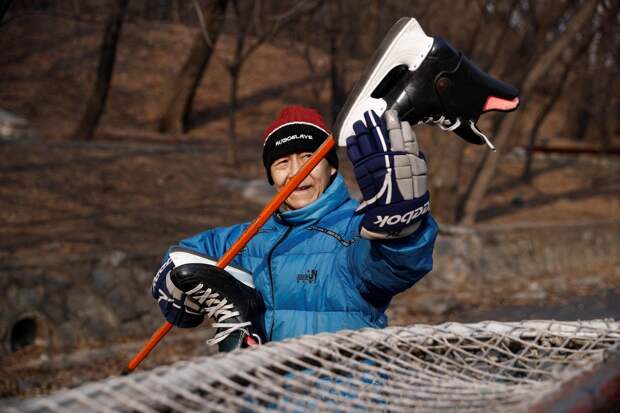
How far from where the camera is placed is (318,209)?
9.07 feet

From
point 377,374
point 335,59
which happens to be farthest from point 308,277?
point 335,59

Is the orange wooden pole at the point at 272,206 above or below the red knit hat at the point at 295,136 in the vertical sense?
below

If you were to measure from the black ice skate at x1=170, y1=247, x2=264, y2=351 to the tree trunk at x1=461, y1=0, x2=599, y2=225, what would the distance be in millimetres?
8950

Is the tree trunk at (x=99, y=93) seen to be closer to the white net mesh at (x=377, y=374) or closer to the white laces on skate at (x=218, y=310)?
the white laces on skate at (x=218, y=310)

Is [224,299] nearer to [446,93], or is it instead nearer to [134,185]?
[446,93]

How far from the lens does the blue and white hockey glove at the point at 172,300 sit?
2.83 meters

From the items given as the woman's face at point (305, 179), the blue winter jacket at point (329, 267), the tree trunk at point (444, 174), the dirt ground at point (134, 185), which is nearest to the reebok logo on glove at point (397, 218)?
the blue winter jacket at point (329, 267)

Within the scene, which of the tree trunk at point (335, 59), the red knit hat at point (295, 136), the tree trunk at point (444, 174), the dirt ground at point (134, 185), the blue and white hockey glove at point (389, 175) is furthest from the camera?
the tree trunk at point (335, 59)

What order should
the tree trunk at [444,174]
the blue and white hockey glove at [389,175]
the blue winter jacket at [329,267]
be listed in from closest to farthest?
the blue and white hockey glove at [389,175] → the blue winter jacket at [329,267] → the tree trunk at [444,174]

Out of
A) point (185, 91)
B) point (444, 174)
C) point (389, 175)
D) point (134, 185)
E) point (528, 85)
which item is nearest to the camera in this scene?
point (389, 175)

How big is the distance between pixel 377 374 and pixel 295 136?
105 centimetres

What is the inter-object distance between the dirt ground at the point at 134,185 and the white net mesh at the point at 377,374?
13.2ft

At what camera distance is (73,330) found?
681 cm

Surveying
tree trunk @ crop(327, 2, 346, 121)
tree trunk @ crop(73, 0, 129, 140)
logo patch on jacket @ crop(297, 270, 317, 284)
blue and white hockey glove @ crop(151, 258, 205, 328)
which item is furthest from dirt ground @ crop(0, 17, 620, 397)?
logo patch on jacket @ crop(297, 270, 317, 284)
